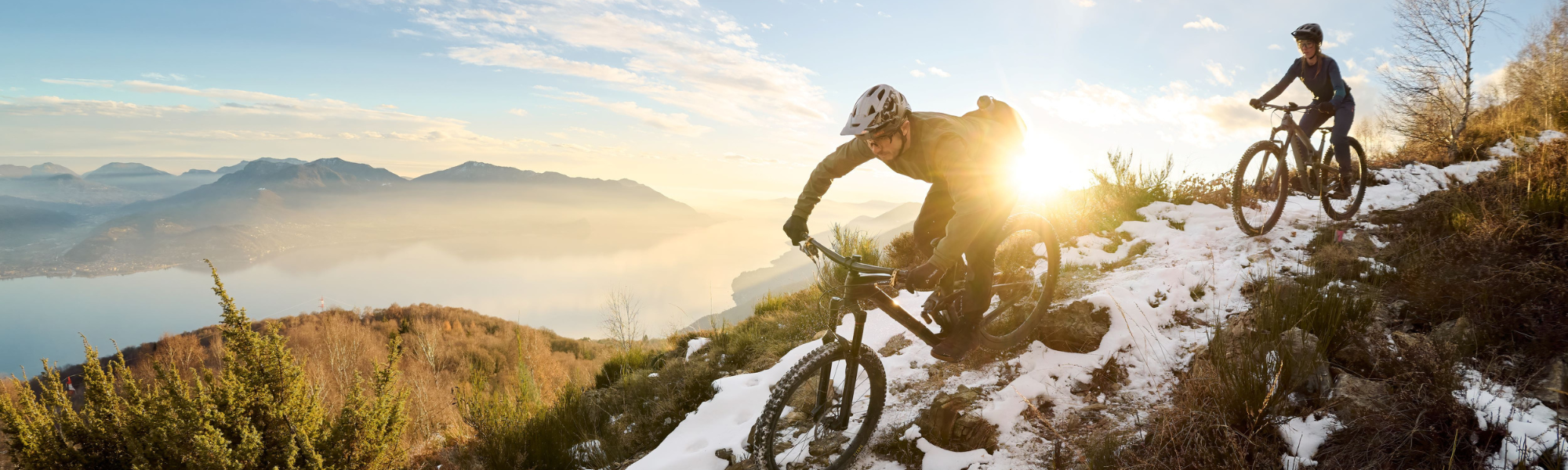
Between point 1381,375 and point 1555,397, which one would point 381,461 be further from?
point 1555,397

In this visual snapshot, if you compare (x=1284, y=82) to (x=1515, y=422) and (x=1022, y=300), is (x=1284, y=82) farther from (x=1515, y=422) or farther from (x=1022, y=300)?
(x=1515, y=422)

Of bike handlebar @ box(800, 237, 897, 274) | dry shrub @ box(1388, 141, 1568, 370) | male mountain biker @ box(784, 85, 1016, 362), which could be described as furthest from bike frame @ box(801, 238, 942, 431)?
dry shrub @ box(1388, 141, 1568, 370)

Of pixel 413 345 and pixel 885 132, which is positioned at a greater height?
pixel 885 132

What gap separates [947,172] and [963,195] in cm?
16

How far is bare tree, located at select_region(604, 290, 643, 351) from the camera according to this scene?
10.5 m

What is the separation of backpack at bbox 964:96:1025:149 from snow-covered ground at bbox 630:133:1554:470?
1433 millimetres

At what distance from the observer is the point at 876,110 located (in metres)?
2.93

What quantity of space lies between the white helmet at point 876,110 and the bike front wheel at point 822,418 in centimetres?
117

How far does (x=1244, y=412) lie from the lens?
8.93ft

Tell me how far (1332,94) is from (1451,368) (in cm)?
549

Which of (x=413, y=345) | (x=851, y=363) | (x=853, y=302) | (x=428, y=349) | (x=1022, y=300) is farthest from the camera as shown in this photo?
(x=413, y=345)

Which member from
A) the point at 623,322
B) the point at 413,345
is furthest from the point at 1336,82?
the point at 413,345

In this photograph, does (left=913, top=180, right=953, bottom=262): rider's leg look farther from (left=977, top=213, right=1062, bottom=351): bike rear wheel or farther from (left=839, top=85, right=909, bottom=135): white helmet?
(left=839, top=85, right=909, bottom=135): white helmet

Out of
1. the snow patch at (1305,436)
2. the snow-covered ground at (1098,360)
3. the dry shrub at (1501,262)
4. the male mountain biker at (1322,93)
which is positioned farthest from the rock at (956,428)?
the male mountain biker at (1322,93)
